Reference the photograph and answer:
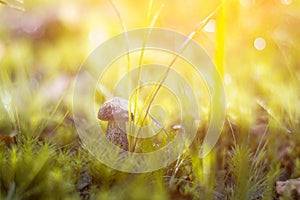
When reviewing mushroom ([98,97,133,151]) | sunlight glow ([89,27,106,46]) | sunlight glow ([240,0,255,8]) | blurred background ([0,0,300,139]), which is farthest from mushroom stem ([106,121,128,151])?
sunlight glow ([240,0,255,8])

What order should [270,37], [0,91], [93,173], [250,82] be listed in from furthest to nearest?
[270,37] < [250,82] < [0,91] < [93,173]

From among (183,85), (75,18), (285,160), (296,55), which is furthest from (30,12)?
(285,160)

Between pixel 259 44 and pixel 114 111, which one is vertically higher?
pixel 259 44

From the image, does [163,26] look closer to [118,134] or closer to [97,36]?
[97,36]

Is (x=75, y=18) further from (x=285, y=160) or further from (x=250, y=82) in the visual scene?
(x=285, y=160)

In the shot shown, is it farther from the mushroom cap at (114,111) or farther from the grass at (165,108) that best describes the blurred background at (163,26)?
the mushroom cap at (114,111)

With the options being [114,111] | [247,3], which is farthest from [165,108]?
[247,3]

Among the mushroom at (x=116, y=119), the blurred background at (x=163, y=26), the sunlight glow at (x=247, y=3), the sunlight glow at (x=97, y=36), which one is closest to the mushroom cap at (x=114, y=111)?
the mushroom at (x=116, y=119)
